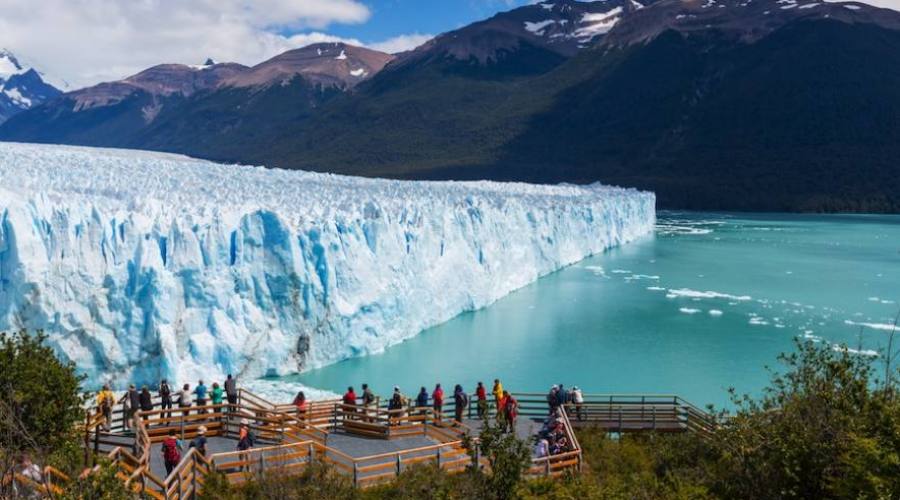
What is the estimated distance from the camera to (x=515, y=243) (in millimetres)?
23781

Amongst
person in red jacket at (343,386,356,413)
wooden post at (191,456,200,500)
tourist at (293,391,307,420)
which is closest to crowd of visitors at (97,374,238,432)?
tourist at (293,391,307,420)

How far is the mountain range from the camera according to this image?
65.4m

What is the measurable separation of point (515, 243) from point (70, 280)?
14.2 metres

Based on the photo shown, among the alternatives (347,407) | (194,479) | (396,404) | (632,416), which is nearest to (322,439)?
(347,407)

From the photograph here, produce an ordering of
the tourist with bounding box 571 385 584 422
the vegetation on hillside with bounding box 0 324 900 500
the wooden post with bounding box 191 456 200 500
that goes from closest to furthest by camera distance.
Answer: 1. the vegetation on hillside with bounding box 0 324 900 500
2. the wooden post with bounding box 191 456 200 500
3. the tourist with bounding box 571 385 584 422

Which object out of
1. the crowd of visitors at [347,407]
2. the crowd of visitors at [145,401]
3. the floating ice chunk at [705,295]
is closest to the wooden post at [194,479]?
the crowd of visitors at [347,407]

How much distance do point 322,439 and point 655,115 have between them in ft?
Result: 254

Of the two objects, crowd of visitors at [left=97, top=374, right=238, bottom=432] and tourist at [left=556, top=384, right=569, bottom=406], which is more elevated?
crowd of visitors at [left=97, top=374, right=238, bottom=432]

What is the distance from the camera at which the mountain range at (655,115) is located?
6544 cm

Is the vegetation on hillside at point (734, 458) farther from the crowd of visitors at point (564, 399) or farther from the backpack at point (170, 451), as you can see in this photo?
the crowd of visitors at point (564, 399)

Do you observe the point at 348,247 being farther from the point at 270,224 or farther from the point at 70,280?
the point at 70,280

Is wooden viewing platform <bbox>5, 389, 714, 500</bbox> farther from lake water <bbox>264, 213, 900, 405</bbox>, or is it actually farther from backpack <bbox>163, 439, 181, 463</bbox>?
Result: lake water <bbox>264, 213, 900, 405</bbox>

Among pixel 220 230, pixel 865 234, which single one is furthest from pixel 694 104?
pixel 220 230

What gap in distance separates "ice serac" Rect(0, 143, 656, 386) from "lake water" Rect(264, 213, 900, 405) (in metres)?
0.84
